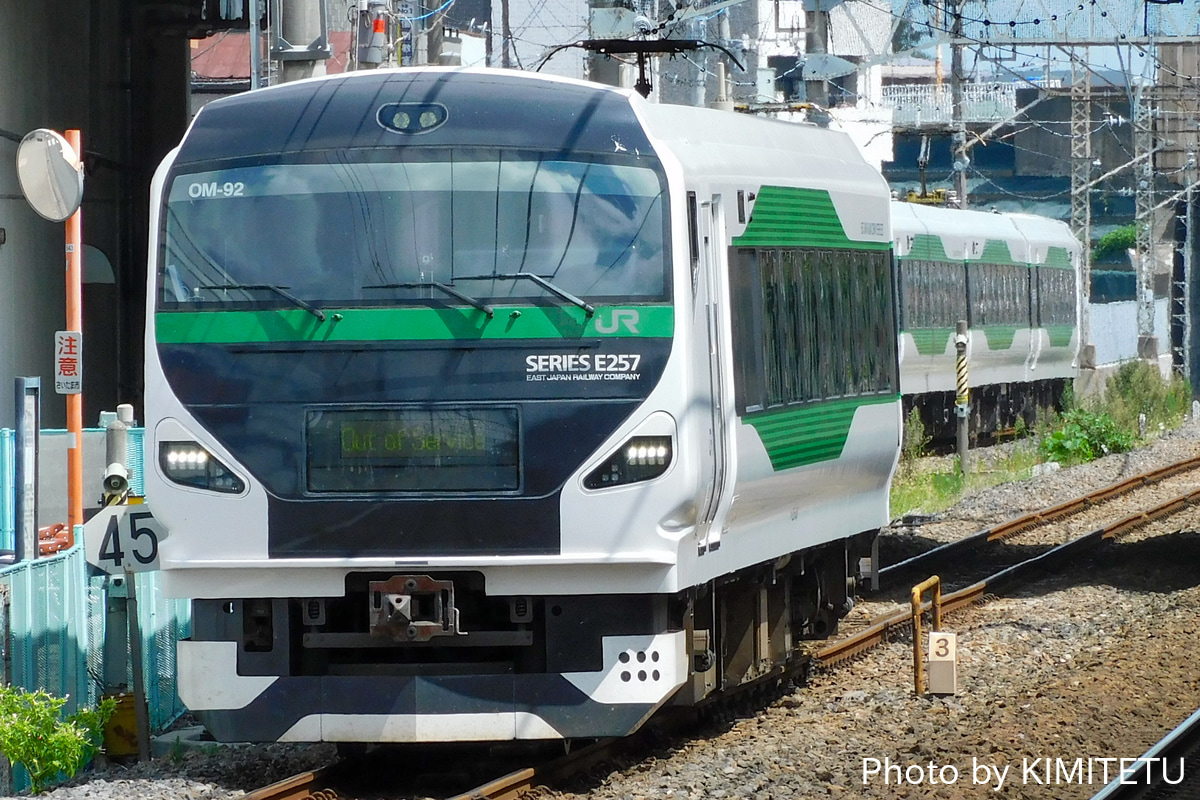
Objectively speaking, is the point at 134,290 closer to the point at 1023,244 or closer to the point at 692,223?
the point at 1023,244


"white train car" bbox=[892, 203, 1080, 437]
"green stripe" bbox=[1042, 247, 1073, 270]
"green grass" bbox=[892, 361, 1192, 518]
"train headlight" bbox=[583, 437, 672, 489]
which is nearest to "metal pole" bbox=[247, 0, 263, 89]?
"green grass" bbox=[892, 361, 1192, 518]

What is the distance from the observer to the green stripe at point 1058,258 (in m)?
35.1

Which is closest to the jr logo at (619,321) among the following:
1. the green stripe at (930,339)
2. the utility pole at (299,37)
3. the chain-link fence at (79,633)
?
the chain-link fence at (79,633)

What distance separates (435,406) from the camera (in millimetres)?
7797

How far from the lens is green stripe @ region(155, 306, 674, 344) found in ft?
25.7

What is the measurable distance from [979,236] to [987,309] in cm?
123

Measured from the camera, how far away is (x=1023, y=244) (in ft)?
109

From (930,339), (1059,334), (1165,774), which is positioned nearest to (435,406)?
(1165,774)

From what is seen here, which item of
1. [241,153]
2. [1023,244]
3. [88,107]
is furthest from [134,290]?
[241,153]

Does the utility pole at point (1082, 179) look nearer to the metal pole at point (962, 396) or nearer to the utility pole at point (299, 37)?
the metal pole at point (962, 396)

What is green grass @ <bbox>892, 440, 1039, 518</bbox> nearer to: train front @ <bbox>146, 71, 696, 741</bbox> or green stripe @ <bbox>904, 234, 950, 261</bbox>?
green stripe @ <bbox>904, 234, 950, 261</bbox>

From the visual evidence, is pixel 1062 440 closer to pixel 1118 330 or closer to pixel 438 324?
pixel 1118 330

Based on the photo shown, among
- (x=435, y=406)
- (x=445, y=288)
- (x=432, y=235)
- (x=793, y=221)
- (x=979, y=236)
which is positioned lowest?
(x=435, y=406)

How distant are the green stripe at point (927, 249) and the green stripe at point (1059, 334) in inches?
270
